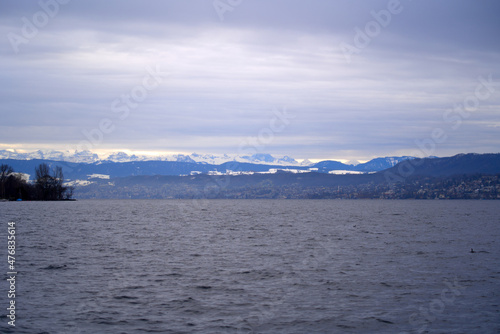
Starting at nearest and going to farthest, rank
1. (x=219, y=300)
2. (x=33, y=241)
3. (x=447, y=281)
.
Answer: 1. (x=219, y=300)
2. (x=447, y=281)
3. (x=33, y=241)

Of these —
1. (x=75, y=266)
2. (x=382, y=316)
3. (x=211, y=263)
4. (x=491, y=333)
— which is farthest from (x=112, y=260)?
(x=491, y=333)

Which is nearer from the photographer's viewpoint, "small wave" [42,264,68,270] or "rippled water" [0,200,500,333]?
"rippled water" [0,200,500,333]

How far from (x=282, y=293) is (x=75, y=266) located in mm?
21850

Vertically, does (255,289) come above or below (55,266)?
below

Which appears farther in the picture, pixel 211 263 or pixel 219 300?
pixel 211 263

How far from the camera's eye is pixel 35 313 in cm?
2867

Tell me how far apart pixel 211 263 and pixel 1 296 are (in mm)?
20382

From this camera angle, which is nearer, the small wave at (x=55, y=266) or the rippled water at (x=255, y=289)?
the rippled water at (x=255, y=289)

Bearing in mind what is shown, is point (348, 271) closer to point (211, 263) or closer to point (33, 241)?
point (211, 263)

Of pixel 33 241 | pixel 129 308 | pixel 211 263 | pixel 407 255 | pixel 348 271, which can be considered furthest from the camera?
pixel 33 241

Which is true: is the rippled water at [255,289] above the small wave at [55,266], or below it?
below

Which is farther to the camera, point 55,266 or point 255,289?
point 55,266

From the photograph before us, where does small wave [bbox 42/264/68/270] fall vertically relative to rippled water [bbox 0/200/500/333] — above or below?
above

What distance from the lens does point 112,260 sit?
4944 centimetres
